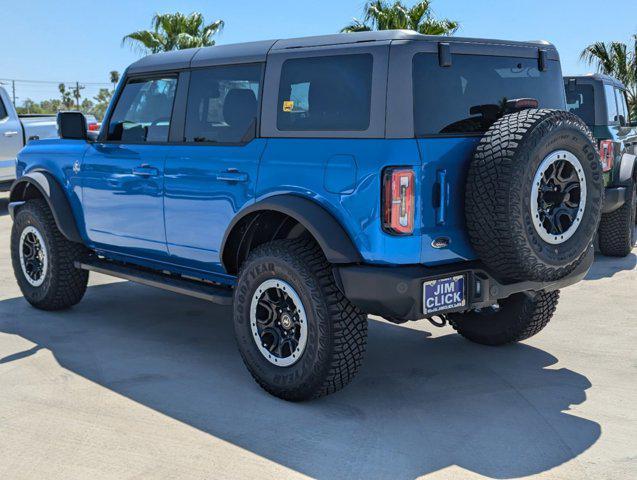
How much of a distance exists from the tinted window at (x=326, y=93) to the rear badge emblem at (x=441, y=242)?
2.08 ft

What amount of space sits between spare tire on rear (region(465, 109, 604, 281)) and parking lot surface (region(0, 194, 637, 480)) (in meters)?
0.78

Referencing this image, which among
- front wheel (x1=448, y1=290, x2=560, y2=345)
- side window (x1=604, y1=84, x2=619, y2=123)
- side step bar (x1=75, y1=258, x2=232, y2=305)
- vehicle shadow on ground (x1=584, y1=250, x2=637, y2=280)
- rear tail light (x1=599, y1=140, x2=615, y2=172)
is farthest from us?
side window (x1=604, y1=84, x2=619, y2=123)

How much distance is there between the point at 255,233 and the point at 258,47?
3.46 feet

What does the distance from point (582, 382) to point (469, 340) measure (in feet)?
3.19

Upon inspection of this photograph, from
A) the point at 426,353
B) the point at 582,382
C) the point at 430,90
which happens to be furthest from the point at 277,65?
the point at 582,382

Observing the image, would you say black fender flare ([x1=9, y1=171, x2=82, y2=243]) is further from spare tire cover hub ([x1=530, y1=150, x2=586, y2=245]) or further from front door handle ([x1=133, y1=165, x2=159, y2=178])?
spare tire cover hub ([x1=530, y1=150, x2=586, y2=245])

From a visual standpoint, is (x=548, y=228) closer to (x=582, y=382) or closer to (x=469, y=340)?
(x=582, y=382)

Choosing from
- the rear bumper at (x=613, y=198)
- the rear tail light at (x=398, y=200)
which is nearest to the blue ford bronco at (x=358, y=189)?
the rear tail light at (x=398, y=200)

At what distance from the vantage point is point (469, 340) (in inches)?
210

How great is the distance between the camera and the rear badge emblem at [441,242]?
12.3 feet

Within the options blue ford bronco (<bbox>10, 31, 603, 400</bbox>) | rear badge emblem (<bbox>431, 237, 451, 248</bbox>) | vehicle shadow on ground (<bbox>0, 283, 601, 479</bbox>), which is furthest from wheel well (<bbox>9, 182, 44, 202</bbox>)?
rear badge emblem (<bbox>431, 237, 451, 248</bbox>)

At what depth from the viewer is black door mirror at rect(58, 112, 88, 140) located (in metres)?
5.65

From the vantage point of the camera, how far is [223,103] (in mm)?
4711

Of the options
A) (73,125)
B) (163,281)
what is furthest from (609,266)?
(73,125)
